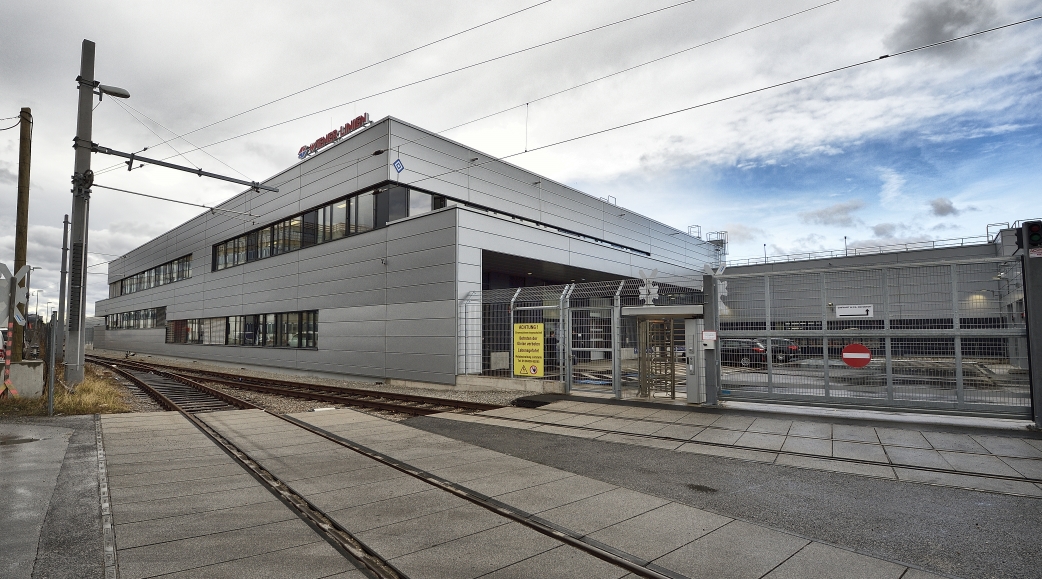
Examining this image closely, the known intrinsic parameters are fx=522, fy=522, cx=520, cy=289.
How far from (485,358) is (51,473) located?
12743 millimetres

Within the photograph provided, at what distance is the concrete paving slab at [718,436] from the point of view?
8.53 m

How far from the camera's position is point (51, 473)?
22.0 feet

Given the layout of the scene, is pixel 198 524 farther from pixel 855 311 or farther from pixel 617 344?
pixel 855 311

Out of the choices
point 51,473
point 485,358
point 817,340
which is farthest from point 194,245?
point 817,340

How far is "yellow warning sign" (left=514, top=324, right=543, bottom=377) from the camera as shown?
52.0 ft

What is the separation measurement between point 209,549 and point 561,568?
2.91 metres

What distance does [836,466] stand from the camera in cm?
693

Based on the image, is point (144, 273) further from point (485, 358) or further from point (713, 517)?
point (713, 517)

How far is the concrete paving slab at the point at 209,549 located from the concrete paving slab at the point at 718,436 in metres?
6.36

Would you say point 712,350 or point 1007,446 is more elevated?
point 712,350

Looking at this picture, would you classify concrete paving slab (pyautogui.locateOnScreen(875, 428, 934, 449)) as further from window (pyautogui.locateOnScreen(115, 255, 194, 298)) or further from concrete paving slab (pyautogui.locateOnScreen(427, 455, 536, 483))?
window (pyautogui.locateOnScreen(115, 255, 194, 298))

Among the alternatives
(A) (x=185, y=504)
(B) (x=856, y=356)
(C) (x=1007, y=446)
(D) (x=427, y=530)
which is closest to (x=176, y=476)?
(A) (x=185, y=504)

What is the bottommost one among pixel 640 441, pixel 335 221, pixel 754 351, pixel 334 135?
pixel 640 441

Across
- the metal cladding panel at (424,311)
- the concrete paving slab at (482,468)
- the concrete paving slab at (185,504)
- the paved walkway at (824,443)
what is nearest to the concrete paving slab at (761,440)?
the paved walkway at (824,443)
